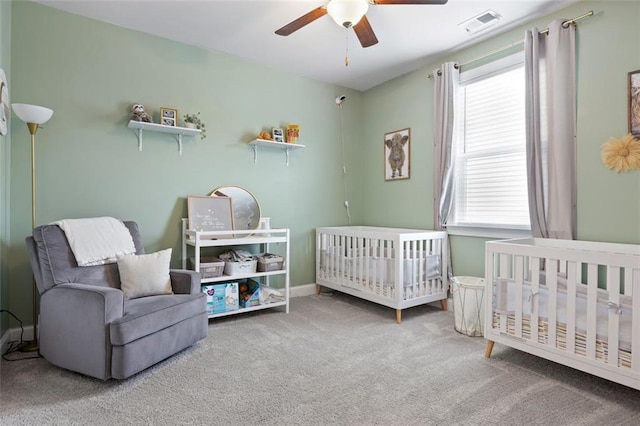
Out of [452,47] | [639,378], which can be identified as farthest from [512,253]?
[452,47]

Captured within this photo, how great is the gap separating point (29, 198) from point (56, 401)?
1508 millimetres

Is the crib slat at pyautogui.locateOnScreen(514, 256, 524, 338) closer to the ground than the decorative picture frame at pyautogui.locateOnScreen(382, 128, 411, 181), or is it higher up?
closer to the ground

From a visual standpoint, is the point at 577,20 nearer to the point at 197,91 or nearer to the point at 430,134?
the point at 430,134

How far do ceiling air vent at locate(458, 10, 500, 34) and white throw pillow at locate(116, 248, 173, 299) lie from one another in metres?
2.91

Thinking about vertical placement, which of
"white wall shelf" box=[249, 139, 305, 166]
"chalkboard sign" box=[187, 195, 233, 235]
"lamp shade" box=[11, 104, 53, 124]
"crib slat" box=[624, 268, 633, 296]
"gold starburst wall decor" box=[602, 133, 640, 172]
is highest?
"white wall shelf" box=[249, 139, 305, 166]

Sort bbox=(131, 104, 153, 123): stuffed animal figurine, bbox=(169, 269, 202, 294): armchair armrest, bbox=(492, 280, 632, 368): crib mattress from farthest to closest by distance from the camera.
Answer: bbox=(131, 104, 153, 123): stuffed animal figurine → bbox=(169, 269, 202, 294): armchair armrest → bbox=(492, 280, 632, 368): crib mattress

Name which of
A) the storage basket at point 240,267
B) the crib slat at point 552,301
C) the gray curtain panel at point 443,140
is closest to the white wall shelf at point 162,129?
the storage basket at point 240,267

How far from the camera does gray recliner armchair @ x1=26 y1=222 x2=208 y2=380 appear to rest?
5.97 feet

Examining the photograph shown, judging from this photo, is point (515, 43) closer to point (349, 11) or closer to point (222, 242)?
point (349, 11)

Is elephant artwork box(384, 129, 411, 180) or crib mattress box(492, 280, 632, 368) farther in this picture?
elephant artwork box(384, 129, 411, 180)

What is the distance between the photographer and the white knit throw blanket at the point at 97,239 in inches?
87.9

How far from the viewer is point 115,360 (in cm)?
181

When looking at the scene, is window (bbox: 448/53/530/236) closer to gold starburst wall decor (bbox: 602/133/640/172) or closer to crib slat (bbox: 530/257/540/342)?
gold starburst wall decor (bbox: 602/133/640/172)

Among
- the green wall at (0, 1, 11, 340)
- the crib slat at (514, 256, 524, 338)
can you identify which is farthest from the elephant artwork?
the green wall at (0, 1, 11, 340)
